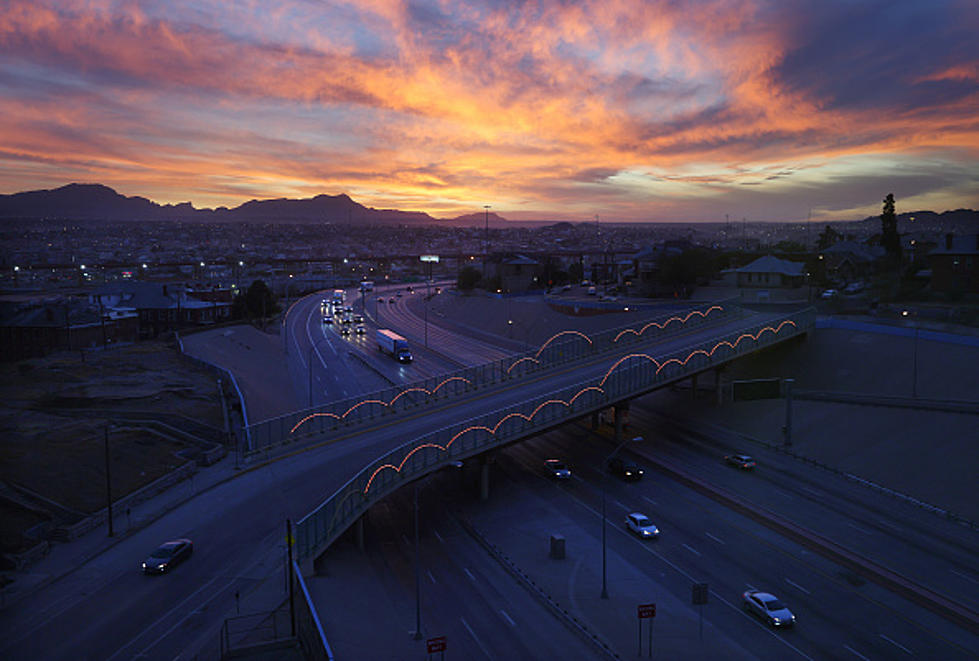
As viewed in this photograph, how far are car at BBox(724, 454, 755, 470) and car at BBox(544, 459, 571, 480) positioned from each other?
8.97 m

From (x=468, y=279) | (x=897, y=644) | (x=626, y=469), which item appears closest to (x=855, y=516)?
(x=897, y=644)

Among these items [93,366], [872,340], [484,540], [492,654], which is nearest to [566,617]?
[492,654]

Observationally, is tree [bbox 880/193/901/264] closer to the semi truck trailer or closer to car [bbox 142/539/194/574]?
the semi truck trailer

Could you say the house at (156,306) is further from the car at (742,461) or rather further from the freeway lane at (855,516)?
the car at (742,461)

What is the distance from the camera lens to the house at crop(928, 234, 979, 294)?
61.0 metres

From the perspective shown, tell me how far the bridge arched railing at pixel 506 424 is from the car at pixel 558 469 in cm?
293

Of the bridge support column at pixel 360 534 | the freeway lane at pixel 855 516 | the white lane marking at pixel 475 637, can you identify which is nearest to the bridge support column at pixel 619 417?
the freeway lane at pixel 855 516

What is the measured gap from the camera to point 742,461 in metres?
34.2

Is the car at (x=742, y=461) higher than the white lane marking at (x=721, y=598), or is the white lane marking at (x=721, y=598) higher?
the car at (x=742, y=461)

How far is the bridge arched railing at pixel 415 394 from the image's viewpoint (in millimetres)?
28547

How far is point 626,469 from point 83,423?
29023 mm

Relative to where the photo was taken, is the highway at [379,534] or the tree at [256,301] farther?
the tree at [256,301]

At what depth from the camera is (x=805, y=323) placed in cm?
4941

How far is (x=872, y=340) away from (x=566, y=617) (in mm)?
37426
